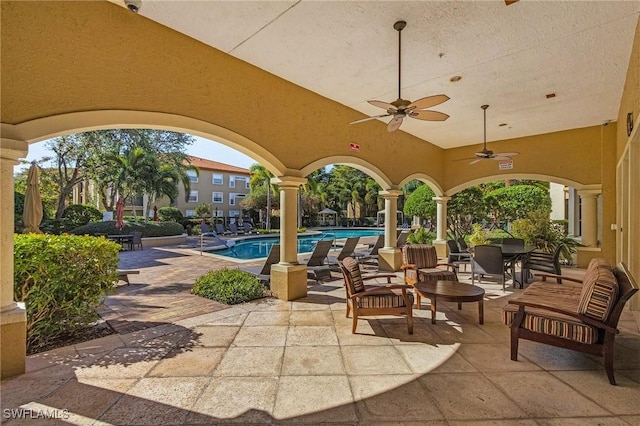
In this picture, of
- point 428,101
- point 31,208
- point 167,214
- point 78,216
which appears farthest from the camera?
point 167,214

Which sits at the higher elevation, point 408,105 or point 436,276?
point 408,105

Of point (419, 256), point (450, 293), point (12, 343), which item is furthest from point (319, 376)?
point (419, 256)

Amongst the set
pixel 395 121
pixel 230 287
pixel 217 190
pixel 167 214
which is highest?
pixel 217 190

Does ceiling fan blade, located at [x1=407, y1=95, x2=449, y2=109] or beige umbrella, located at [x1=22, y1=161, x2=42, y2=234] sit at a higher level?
ceiling fan blade, located at [x1=407, y1=95, x2=449, y2=109]

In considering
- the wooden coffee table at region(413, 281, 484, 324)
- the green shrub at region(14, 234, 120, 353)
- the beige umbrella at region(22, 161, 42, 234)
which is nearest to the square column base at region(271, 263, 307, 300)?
the wooden coffee table at region(413, 281, 484, 324)

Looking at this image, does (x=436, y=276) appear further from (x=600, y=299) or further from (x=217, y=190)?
(x=217, y=190)

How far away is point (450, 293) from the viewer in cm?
463

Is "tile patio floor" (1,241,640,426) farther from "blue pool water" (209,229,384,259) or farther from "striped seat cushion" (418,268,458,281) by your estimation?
"blue pool water" (209,229,384,259)

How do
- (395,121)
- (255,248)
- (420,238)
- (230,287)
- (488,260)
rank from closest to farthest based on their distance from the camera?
(395,121) < (230,287) < (488,260) < (420,238) < (255,248)

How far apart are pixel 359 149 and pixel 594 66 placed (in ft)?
15.3

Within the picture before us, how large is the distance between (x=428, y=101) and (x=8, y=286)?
5416 mm

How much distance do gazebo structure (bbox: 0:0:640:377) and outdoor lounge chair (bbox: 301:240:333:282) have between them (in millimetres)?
1373

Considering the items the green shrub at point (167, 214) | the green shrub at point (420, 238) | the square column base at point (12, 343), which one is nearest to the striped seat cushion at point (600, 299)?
the square column base at point (12, 343)

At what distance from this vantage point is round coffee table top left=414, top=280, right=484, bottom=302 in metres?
4.51
